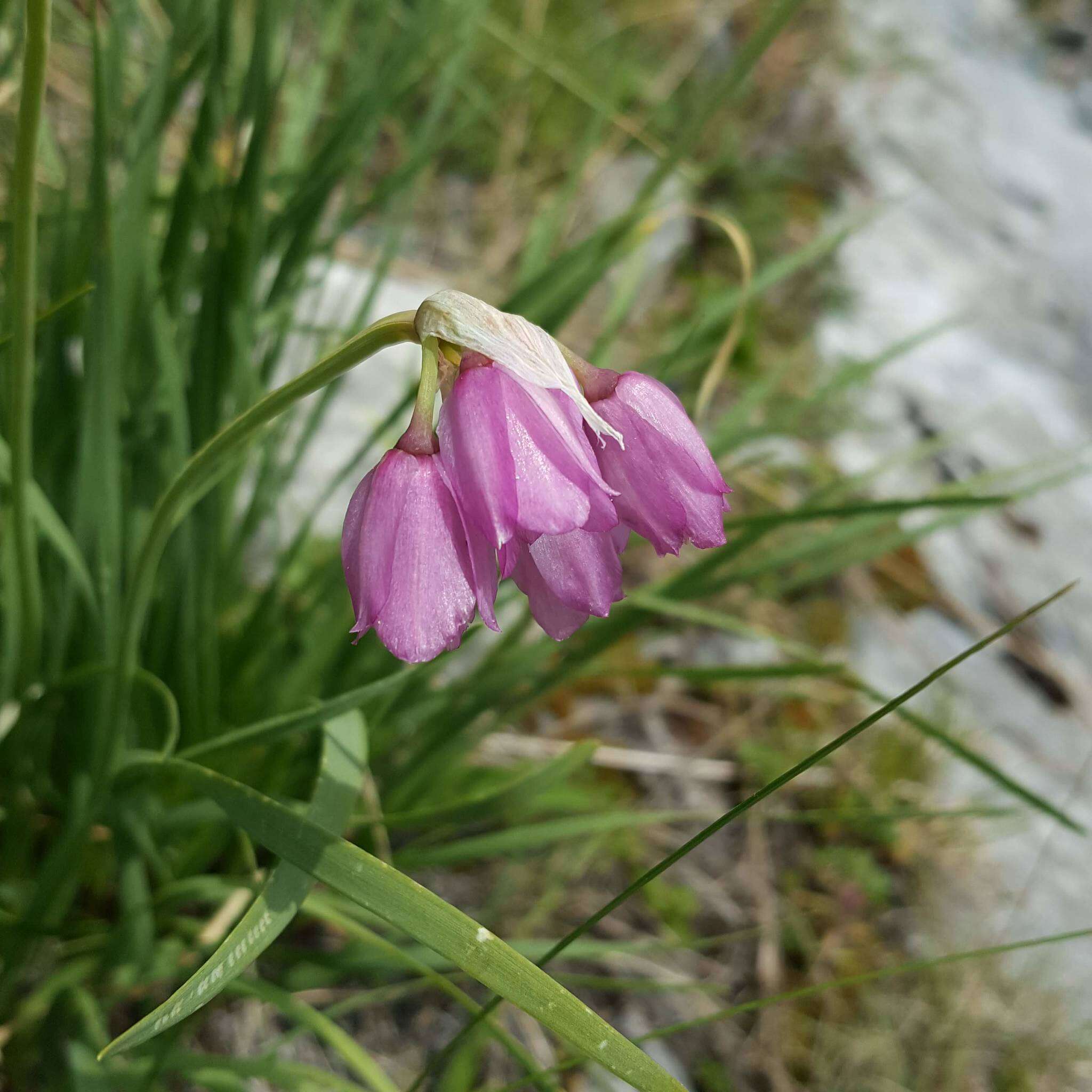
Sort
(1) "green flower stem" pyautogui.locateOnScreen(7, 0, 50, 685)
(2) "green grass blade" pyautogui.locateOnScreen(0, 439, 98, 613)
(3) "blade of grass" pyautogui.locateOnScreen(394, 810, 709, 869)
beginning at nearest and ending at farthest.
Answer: (1) "green flower stem" pyautogui.locateOnScreen(7, 0, 50, 685) → (2) "green grass blade" pyautogui.locateOnScreen(0, 439, 98, 613) → (3) "blade of grass" pyautogui.locateOnScreen(394, 810, 709, 869)

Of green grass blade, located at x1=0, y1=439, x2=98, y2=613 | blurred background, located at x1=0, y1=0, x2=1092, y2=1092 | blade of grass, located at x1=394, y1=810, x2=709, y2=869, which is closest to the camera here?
green grass blade, located at x1=0, y1=439, x2=98, y2=613

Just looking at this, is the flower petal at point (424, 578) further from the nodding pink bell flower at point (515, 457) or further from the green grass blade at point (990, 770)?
the green grass blade at point (990, 770)

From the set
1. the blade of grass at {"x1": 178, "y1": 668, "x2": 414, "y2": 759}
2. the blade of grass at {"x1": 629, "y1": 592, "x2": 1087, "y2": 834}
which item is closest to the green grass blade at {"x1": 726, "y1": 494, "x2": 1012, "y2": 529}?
the blade of grass at {"x1": 629, "y1": 592, "x2": 1087, "y2": 834}

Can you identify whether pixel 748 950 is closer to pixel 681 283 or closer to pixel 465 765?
pixel 465 765

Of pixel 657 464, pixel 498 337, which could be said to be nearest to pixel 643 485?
pixel 657 464

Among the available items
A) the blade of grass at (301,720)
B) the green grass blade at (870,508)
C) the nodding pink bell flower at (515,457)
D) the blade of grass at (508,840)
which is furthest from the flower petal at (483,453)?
the blade of grass at (508,840)

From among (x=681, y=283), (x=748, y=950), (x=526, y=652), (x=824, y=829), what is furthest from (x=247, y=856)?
(x=681, y=283)

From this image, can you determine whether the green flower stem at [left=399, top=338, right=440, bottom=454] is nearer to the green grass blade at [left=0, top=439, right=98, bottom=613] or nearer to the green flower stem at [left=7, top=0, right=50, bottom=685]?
the green flower stem at [left=7, top=0, right=50, bottom=685]

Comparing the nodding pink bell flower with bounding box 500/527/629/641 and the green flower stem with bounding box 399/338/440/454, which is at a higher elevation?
the green flower stem with bounding box 399/338/440/454
